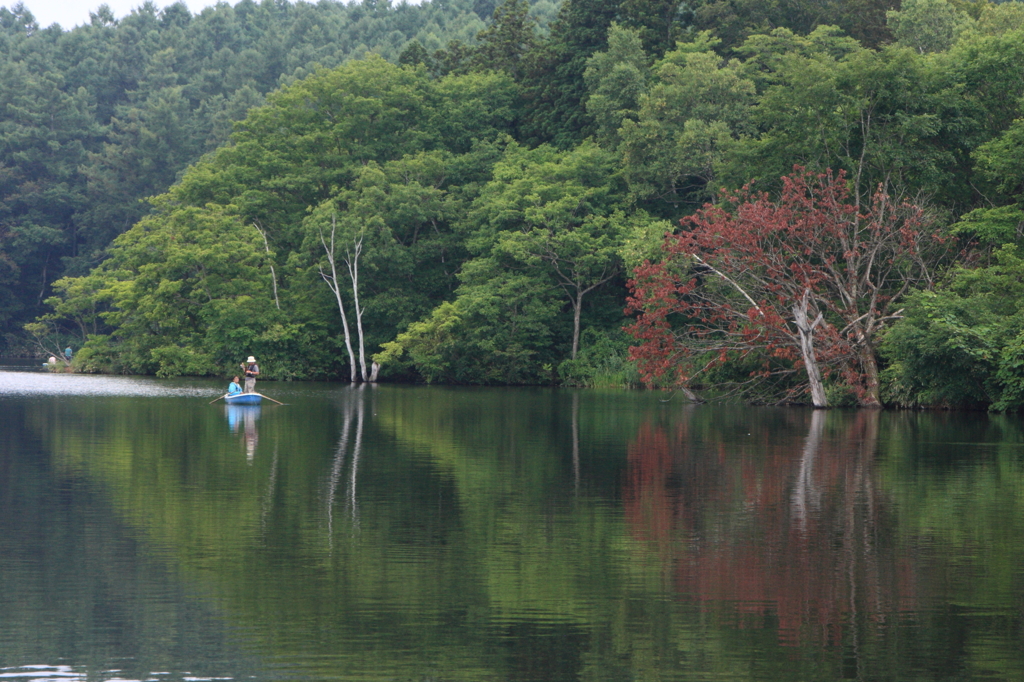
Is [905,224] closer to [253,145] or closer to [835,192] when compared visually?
[835,192]

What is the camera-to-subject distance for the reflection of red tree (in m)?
9.73

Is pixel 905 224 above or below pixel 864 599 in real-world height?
above

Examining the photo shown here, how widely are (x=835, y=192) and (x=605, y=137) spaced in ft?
63.0

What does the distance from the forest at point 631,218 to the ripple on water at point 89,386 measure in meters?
4.45

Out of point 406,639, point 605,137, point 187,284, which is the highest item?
point 605,137

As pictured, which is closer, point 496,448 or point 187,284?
point 496,448

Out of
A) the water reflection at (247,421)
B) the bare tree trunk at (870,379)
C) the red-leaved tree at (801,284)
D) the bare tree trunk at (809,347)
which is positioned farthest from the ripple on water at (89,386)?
the bare tree trunk at (870,379)

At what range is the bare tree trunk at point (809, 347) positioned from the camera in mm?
36250

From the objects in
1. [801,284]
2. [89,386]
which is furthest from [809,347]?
[89,386]

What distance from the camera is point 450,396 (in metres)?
43.3

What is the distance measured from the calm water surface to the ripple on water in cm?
1935

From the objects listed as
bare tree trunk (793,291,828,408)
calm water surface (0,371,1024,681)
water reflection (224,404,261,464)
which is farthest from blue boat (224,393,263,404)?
bare tree trunk (793,291,828,408)

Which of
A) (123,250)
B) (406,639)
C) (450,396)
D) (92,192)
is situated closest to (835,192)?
(450,396)

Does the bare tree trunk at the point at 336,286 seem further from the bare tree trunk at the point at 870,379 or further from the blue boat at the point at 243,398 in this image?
the bare tree trunk at the point at 870,379
